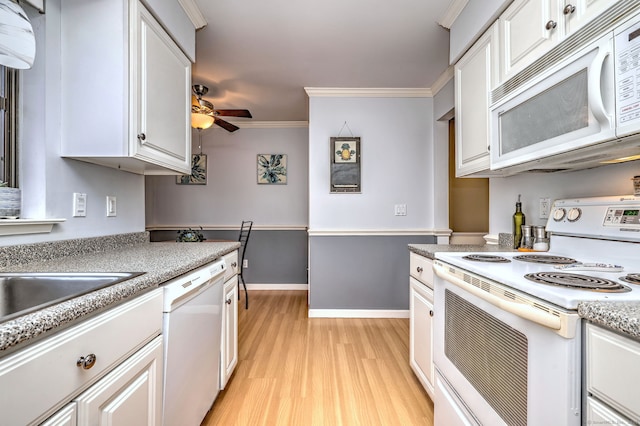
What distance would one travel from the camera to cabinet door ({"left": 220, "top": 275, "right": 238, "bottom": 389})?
68.0 inches

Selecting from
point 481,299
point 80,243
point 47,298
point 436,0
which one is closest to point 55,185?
point 80,243

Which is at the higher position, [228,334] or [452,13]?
[452,13]

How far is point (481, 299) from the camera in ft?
3.55

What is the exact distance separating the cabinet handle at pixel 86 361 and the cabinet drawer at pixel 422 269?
4.83 feet

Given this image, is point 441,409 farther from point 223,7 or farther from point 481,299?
point 223,7

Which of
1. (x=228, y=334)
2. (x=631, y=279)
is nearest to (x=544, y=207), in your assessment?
(x=631, y=279)

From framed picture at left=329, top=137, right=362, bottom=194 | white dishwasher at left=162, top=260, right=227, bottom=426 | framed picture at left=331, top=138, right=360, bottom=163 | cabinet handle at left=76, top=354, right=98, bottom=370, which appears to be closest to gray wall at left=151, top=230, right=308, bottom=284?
framed picture at left=329, top=137, right=362, bottom=194

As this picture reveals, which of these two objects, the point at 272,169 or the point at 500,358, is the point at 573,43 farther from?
the point at 272,169

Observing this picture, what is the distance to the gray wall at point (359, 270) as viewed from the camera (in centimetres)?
317

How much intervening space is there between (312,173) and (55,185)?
2.14 meters

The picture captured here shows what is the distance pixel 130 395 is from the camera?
0.87m

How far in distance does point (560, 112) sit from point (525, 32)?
0.47 meters

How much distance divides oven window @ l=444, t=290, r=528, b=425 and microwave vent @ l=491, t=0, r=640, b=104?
3.16 feet

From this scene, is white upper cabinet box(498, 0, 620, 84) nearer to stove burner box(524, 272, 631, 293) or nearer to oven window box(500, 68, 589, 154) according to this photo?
oven window box(500, 68, 589, 154)
